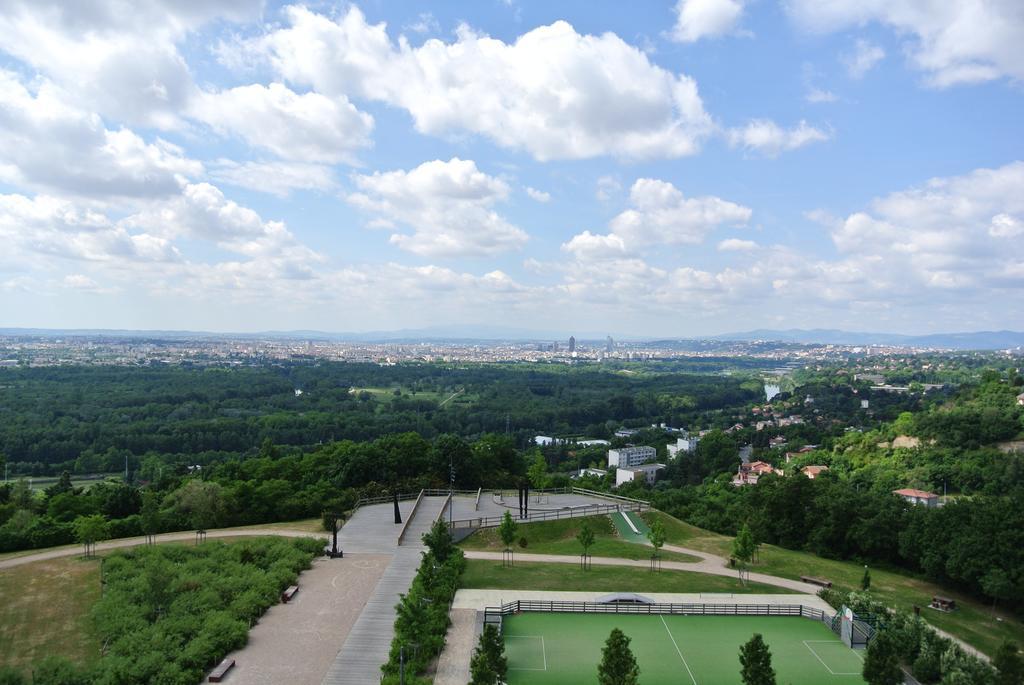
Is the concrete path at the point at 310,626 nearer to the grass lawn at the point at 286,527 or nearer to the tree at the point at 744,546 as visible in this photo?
the grass lawn at the point at 286,527

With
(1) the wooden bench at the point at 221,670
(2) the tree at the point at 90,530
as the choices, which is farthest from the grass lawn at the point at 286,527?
(1) the wooden bench at the point at 221,670

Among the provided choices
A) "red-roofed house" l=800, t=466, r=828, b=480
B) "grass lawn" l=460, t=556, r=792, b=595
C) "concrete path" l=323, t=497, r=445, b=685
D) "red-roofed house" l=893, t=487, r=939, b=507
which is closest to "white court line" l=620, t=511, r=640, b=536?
"grass lawn" l=460, t=556, r=792, b=595

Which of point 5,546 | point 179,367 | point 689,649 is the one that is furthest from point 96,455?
point 179,367

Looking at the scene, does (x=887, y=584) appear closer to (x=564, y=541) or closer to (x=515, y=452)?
(x=564, y=541)

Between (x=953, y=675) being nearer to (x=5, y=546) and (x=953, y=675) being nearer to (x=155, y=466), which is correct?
(x=5, y=546)

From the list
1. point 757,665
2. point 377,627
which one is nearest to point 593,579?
point 377,627
